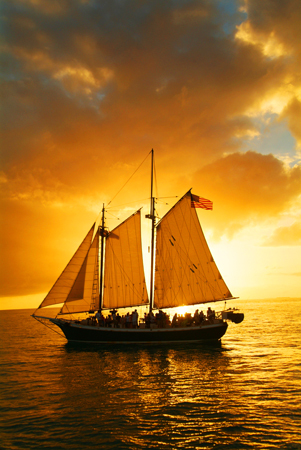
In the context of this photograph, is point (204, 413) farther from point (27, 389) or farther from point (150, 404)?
point (27, 389)

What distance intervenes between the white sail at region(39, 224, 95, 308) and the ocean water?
774cm

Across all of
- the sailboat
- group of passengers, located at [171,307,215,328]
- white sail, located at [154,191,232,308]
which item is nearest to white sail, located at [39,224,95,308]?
the sailboat

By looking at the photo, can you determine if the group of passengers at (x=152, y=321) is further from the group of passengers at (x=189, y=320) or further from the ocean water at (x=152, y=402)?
the ocean water at (x=152, y=402)

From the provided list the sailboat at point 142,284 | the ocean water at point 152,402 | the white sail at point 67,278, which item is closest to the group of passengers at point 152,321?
the sailboat at point 142,284

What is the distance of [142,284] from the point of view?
148 ft

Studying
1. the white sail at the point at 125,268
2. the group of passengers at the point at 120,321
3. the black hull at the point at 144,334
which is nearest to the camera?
the black hull at the point at 144,334

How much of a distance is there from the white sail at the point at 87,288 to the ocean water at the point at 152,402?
7.91m

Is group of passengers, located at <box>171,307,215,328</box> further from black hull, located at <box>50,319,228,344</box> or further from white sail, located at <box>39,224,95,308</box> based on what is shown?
white sail, located at <box>39,224,95,308</box>

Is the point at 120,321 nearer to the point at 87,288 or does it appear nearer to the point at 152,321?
the point at 152,321

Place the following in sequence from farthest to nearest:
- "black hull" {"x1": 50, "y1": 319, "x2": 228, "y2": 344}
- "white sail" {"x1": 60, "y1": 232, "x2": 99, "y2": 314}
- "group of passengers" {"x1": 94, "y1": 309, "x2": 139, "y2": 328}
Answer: "white sail" {"x1": 60, "y1": 232, "x2": 99, "y2": 314} < "group of passengers" {"x1": 94, "y1": 309, "x2": 139, "y2": 328} < "black hull" {"x1": 50, "y1": 319, "x2": 228, "y2": 344}

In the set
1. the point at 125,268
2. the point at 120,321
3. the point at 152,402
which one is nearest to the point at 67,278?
the point at 125,268

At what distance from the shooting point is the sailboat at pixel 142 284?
40.5 m

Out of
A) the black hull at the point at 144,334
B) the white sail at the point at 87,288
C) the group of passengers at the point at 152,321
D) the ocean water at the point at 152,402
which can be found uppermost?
the white sail at the point at 87,288

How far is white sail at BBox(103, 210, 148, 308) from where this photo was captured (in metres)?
44.9
